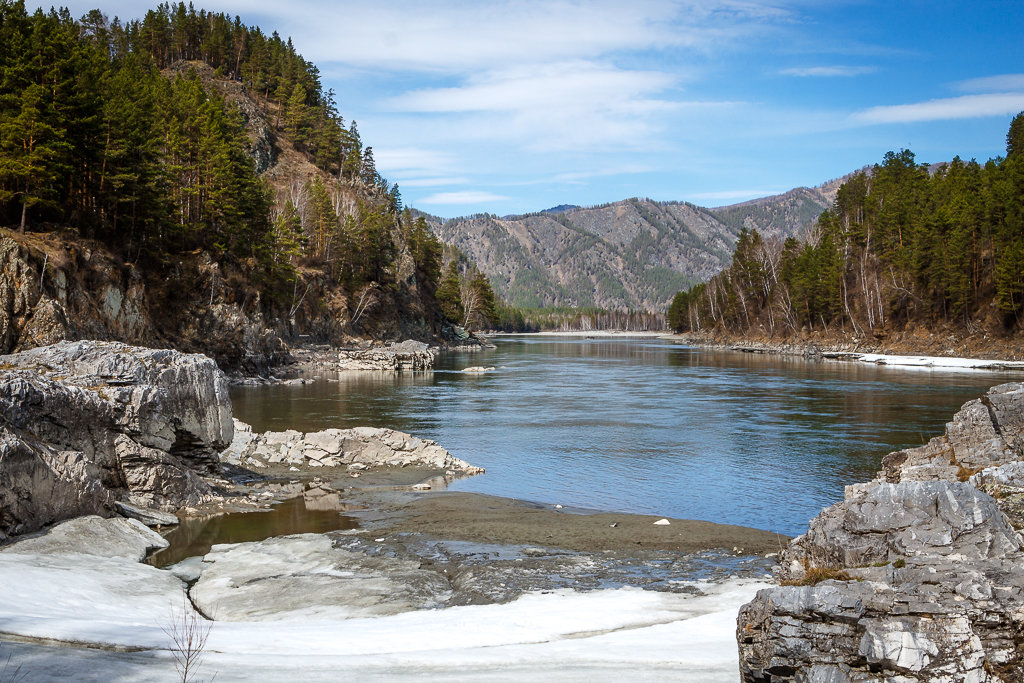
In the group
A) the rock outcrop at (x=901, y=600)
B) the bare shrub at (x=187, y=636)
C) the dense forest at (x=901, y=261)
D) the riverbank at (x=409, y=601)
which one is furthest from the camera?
the dense forest at (x=901, y=261)

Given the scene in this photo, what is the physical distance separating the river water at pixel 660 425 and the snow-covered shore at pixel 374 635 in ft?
33.0

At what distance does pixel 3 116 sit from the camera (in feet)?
137

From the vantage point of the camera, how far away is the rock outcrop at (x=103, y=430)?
15344 millimetres

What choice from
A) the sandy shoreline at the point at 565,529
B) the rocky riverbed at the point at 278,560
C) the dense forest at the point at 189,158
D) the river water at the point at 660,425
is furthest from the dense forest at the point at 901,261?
the rocky riverbed at the point at 278,560

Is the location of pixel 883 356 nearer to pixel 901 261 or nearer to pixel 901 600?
pixel 901 261

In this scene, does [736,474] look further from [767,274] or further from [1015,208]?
[767,274]

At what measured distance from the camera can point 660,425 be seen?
40.2m

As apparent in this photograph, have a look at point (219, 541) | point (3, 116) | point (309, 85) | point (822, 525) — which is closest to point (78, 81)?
point (3, 116)

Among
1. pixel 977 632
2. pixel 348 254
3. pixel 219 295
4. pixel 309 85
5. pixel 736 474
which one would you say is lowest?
pixel 736 474

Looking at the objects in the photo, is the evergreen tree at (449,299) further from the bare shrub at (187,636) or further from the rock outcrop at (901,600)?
the rock outcrop at (901,600)

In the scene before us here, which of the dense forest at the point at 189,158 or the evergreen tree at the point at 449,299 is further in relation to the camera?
the evergreen tree at the point at 449,299

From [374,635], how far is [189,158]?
232 ft

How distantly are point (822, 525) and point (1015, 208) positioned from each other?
289ft

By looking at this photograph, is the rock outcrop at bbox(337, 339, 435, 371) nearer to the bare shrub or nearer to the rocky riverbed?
the rocky riverbed
